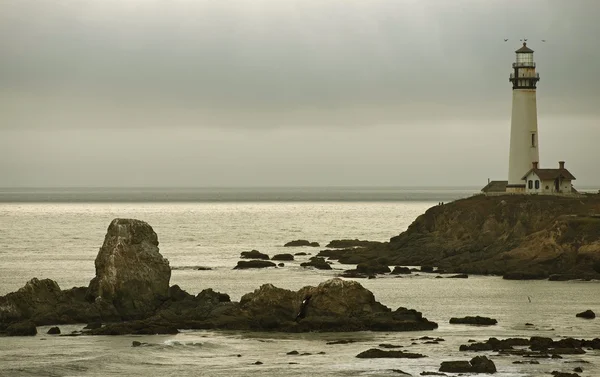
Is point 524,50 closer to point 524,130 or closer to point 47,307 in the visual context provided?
point 524,130

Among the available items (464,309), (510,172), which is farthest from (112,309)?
(510,172)

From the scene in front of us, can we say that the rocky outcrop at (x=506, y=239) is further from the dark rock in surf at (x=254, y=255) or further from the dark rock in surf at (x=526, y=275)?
the dark rock in surf at (x=254, y=255)

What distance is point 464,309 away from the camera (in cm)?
5941

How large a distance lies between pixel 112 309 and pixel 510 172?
53.6 m

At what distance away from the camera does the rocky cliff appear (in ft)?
251

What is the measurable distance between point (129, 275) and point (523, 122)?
52.4m

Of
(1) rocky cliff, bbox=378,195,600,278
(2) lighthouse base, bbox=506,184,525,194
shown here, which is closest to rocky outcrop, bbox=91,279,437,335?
(1) rocky cliff, bbox=378,195,600,278

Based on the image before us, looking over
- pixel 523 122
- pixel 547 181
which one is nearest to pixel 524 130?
pixel 523 122

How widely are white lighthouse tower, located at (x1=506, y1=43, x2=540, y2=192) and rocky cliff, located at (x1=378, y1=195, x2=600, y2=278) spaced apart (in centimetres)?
438

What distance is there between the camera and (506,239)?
84.0m

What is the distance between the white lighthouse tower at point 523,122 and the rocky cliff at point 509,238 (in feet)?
14.4

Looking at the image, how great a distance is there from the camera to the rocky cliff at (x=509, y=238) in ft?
251

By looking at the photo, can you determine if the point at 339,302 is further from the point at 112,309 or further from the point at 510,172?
the point at 510,172

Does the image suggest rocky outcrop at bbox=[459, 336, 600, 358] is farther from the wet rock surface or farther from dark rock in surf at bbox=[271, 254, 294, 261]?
dark rock in surf at bbox=[271, 254, 294, 261]
